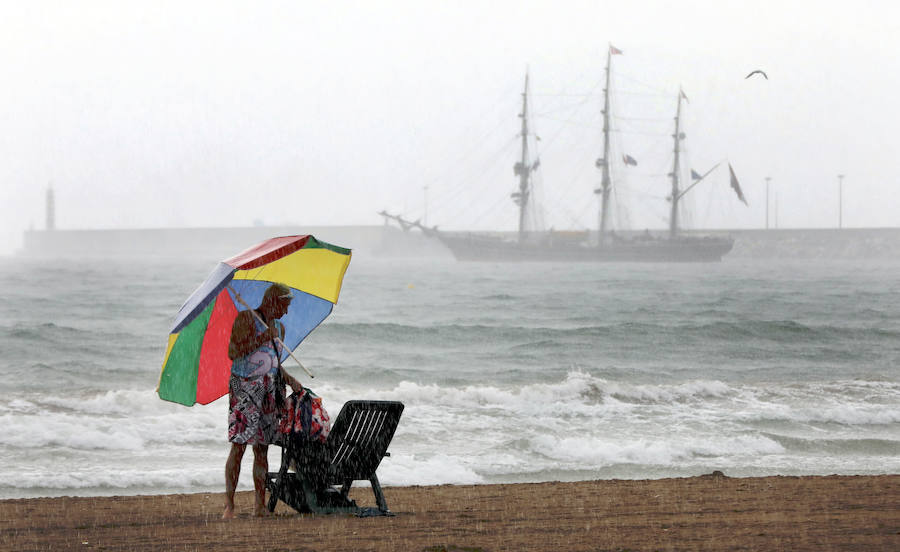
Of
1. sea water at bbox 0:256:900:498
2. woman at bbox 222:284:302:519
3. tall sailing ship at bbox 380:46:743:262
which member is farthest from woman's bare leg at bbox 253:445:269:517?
tall sailing ship at bbox 380:46:743:262

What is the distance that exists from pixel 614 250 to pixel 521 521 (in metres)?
77.3

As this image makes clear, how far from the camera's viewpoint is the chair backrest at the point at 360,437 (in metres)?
4.27

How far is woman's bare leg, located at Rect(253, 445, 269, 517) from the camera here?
15.0 feet

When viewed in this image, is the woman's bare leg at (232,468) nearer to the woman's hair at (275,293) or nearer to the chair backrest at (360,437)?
the chair backrest at (360,437)

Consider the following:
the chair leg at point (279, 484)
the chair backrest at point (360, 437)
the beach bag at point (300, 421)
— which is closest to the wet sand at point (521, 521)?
the chair leg at point (279, 484)

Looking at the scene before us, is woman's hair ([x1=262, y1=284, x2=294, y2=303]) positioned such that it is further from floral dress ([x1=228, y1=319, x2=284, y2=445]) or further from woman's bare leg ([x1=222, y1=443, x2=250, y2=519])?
woman's bare leg ([x1=222, y1=443, x2=250, y2=519])

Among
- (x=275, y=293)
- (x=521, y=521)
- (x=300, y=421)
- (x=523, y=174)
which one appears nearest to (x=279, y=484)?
(x=300, y=421)

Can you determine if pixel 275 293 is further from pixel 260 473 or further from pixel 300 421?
pixel 260 473

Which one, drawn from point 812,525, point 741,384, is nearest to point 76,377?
point 741,384

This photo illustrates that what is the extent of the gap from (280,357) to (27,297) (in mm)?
36734

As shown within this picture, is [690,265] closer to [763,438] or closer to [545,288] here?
[545,288]

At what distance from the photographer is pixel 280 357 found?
4398mm

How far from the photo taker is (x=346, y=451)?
14.3ft

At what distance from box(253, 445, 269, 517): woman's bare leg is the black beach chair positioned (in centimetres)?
10
